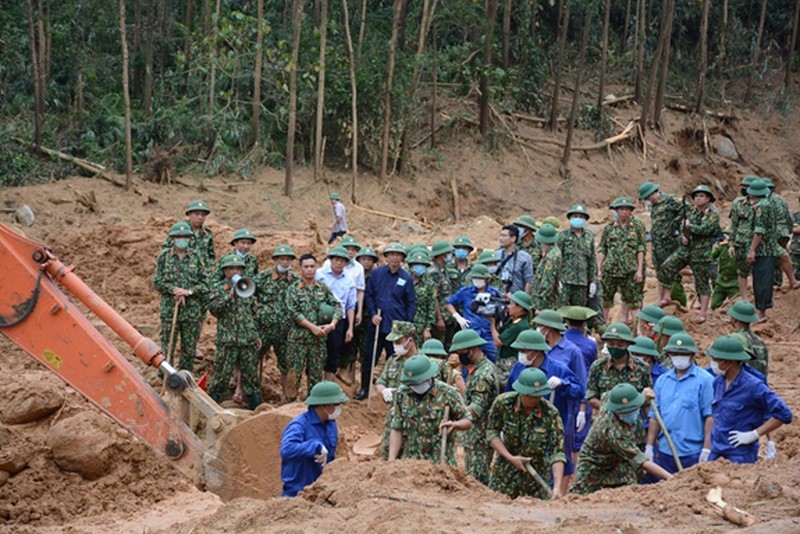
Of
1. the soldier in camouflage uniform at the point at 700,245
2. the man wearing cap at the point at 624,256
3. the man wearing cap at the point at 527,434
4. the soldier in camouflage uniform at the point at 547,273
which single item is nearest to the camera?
the man wearing cap at the point at 527,434

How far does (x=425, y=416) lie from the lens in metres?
8.77

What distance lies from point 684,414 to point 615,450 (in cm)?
90

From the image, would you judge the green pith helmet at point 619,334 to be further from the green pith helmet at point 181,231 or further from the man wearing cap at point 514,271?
the green pith helmet at point 181,231

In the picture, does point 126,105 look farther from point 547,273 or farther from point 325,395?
point 325,395

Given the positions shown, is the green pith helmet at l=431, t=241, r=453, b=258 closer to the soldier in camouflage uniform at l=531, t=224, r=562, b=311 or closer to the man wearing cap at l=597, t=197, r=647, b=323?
the soldier in camouflage uniform at l=531, t=224, r=562, b=311

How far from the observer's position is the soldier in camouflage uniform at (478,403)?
9172mm

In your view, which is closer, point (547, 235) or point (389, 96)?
point (547, 235)

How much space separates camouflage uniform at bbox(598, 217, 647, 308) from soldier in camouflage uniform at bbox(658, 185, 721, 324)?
2.52 feet

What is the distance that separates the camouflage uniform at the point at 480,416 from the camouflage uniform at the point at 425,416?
0.37m

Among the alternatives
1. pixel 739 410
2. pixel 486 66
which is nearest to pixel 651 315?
pixel 739 410

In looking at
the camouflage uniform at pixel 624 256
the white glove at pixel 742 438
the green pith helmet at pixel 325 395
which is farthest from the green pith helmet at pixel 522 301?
the camouflage uniform at pixel 624 256

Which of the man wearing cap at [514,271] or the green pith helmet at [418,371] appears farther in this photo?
the man wearing cap at [514,271]

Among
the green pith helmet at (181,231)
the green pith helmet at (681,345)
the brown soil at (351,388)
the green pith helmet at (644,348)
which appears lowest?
the brown soil at (351,388)

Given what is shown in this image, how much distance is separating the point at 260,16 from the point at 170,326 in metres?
11.5
